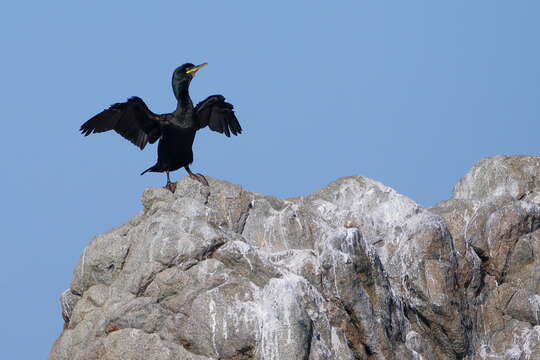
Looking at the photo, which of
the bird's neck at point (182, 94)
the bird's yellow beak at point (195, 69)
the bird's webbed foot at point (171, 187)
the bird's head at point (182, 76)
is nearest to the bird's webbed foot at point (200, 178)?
the bird's webbed foot at point (171, 187)

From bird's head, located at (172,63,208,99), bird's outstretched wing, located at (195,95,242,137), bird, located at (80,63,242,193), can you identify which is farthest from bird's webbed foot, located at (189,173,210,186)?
bird's outstretched wing, located at (195,95,242,137)

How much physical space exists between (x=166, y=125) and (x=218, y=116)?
221 centimetres

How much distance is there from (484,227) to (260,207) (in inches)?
142

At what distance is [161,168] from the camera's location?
16453 mm

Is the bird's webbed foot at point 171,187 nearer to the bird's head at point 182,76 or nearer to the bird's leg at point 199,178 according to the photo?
the bird's leg at point 199,178

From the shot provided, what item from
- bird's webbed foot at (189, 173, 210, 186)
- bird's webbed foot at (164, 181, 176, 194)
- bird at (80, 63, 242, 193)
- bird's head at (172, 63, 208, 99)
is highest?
bird's head at (172, 63, 208, 99)

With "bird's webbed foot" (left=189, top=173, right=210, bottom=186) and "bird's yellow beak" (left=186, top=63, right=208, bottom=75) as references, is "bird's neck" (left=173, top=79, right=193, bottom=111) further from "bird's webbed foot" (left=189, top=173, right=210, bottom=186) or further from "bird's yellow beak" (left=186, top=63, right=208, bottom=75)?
"bird's webbed foot" (left=189, top=173, right=210, bottom=186)

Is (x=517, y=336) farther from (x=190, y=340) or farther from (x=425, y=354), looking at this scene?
(x=190, y=340)

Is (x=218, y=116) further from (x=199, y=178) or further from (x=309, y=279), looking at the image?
(x=309, y=279)

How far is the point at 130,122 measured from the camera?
16.6 m

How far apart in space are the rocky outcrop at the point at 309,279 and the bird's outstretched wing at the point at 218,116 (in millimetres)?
1862

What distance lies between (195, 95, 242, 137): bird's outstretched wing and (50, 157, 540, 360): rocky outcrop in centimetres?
186

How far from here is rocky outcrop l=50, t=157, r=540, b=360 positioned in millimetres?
13094

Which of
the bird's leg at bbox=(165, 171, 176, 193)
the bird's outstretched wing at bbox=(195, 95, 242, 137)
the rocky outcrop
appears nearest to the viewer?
the rocky outcrop
